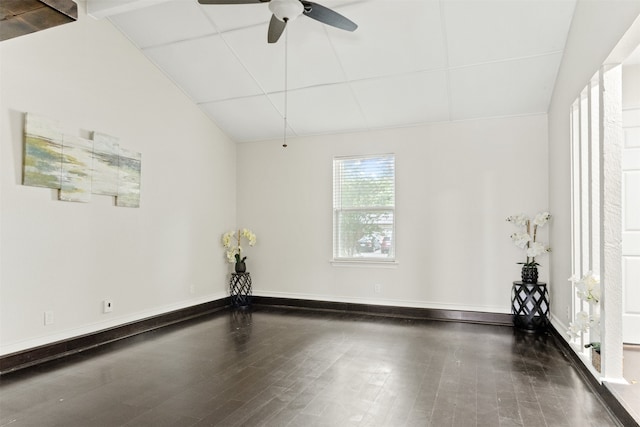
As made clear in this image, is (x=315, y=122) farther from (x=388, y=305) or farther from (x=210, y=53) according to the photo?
(x=388, y=305)

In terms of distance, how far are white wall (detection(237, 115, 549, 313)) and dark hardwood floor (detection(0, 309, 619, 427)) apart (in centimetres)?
92

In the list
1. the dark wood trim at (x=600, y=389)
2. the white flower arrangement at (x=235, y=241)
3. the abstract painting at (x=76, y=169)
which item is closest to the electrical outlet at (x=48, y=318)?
the abstract painting at (x=76, y=169)

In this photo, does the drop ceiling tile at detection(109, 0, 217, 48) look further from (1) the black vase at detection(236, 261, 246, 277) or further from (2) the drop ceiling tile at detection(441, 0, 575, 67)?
(1) the black vase at detection(236, 261, 246, 277)

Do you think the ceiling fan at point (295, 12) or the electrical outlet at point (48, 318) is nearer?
the ceiling fan at point (295, 12)

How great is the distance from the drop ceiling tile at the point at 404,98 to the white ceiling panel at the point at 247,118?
1.33 meters

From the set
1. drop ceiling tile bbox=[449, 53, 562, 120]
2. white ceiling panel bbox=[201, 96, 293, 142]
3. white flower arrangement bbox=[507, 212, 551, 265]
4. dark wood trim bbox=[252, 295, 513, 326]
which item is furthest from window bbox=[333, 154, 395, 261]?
white flower arrangement bbox=[507, 212, 551, 265]

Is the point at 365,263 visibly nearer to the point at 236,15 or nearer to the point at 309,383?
the point at 309,383

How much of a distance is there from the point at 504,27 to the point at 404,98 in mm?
1387

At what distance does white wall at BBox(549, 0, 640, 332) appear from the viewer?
2.39 meters

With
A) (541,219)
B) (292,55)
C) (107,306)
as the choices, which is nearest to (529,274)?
(541,219)

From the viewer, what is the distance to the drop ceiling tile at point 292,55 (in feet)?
13.0

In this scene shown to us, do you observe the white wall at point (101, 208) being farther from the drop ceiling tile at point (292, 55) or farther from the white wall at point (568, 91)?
the white wall at point (568, 91)

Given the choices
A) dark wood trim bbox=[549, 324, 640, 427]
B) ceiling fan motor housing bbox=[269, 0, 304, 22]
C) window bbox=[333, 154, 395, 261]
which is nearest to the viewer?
dark wood trim bbox=[549, 324, 640, 427]

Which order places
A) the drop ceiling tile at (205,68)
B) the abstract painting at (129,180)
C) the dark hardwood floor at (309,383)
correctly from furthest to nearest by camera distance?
1. the drop ceiling tile at (205,68)
2. the abstract painting at (129,180)
3. the dark hardwood floor at (309,383)
